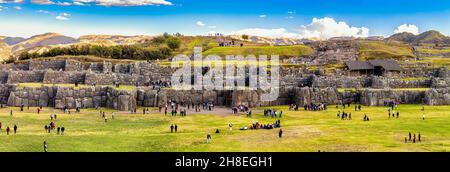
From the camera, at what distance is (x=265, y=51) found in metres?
106

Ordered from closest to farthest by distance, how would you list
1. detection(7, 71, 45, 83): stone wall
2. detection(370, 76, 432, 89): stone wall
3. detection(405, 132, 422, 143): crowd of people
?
detection(405, 132, 422, 143): crowd of people, detection(370, 76, 432, 89): stone wall, detection(7, 71, 45, 83): stone wall

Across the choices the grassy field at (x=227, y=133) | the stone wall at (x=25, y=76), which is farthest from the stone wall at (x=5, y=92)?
the grassy field at (x=227, y=133)

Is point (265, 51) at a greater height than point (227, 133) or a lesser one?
greater

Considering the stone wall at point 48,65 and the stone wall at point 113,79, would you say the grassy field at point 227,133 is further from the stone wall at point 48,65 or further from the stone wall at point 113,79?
the stone wall at point 48,65

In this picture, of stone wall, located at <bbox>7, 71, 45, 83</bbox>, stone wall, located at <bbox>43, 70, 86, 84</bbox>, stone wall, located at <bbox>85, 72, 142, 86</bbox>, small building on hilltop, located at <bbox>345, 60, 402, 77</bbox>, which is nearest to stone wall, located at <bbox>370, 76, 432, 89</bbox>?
small building on hilltop, located at <bbox>345, 60, 402, 77</bbox>

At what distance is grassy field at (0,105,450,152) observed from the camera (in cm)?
3506

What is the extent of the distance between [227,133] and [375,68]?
47285 mm

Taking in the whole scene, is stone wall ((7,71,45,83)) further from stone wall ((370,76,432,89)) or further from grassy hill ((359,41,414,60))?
grassy hill ((359,41,414,60))

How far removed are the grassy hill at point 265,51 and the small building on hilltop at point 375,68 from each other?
23.2 meters

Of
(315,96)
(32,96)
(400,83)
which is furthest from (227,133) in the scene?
(400,83)

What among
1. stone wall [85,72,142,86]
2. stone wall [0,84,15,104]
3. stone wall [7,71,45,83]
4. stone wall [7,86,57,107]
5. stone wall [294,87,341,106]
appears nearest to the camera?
stone wall [7,86,57,107]

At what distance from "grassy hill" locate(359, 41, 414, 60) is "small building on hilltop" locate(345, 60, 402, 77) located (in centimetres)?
1641

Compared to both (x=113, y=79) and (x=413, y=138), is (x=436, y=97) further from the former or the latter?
(x=113, y=79)

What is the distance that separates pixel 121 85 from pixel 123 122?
76.4 ft
